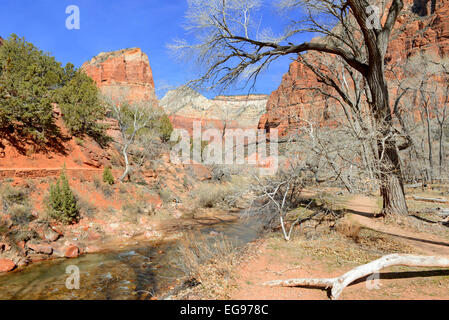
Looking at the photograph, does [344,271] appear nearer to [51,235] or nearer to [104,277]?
[104,277]

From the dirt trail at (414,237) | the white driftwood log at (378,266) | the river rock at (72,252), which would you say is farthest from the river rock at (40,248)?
the dirt trail at (414,237)

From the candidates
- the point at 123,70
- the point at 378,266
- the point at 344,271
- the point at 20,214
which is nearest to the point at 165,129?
the point at 20,214

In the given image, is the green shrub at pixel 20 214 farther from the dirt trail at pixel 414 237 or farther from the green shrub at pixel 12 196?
the dirt trail at pixel 414 237

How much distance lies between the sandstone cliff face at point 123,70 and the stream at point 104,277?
55.1 metres

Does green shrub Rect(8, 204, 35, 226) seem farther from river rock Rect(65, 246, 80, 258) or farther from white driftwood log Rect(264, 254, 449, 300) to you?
white driftwood log Rect(264, 254, 449, 300)

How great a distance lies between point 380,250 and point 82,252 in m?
10.6

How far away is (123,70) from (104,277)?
62638mm

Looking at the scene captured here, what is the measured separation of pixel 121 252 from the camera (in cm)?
1033

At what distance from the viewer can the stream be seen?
22.0ft

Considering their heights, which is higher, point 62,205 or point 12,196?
point 12,196

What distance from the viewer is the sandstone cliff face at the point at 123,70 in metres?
59.9

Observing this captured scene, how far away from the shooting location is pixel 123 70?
6084cm

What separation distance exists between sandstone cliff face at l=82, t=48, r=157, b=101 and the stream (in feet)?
181
